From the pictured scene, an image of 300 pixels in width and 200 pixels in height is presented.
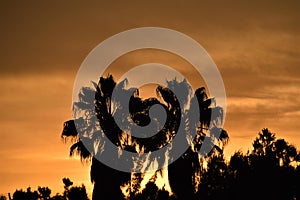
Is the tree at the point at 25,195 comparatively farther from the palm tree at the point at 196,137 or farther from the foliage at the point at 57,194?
the palm tree at the point at 196,137

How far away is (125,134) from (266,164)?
374 inches

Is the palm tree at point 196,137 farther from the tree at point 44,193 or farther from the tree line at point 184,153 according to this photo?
the tree at point 44,193

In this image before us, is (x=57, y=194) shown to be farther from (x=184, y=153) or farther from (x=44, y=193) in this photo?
(x=184, y=153)

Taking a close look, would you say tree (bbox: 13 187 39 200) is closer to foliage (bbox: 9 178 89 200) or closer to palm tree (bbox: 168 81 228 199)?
foliage (bbox: 9 178 89 200)

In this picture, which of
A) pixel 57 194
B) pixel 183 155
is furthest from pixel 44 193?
pixel 183 155

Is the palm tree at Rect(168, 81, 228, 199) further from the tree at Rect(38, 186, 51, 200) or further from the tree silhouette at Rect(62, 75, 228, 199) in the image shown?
the tree at Rect(38, 186, 51, 200)

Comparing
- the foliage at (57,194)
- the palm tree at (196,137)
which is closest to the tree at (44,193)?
the foliage at (57,194)

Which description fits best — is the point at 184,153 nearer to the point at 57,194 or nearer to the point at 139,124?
the point at 139,124

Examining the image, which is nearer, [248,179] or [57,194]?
[248,179]

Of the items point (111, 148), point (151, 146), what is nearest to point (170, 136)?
point (151, 146)

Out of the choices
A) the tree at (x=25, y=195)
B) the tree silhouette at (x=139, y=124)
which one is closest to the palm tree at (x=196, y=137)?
the tree silhouette at (x=139, y=124)

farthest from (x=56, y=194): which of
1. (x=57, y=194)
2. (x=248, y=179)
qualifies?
(x=248, y=179)

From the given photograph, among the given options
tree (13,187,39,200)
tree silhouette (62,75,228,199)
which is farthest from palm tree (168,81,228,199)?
tree (13,187,39,200)

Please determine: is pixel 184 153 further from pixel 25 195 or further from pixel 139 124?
pixel 25 195
